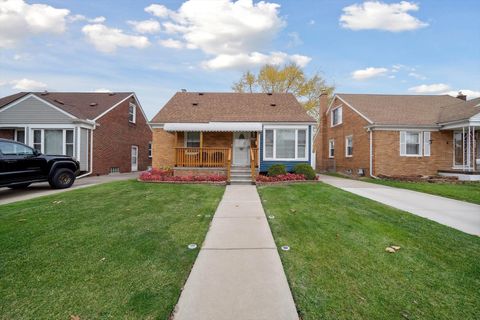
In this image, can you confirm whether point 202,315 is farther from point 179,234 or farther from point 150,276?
point 179,234

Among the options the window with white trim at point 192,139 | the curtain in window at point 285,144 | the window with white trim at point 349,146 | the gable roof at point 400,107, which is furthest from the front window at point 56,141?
the gable roof at point 400,107

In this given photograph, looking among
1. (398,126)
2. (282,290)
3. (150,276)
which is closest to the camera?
(282,290)

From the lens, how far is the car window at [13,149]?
24.8 ft

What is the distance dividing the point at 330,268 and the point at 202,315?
5.90ft

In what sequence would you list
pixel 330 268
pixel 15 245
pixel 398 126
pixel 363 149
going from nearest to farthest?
1. pixel 330 268
2. pixel 15 245
3. pixel 398 126
4. pixel 363 149

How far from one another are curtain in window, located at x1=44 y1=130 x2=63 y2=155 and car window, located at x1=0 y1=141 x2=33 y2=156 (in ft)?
20.8

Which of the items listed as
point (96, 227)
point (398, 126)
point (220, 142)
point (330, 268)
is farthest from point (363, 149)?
point (96, 227)

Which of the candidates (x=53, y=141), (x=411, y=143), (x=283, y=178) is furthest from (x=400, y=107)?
(x=53, y=141)

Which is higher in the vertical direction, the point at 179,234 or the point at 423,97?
the point at 423,97

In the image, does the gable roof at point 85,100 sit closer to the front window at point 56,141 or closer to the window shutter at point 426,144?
the front window at point 56,141

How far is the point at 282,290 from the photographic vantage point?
2586 mm

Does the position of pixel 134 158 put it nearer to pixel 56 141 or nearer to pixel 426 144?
pixel 56 141

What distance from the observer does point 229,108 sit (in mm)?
15203

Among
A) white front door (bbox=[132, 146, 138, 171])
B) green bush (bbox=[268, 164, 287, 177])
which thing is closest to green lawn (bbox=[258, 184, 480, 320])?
green bush (bbox=[268, 164, 287, 177])
